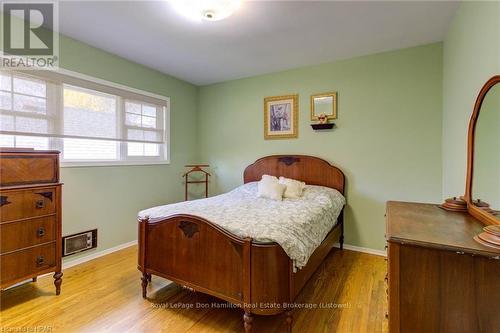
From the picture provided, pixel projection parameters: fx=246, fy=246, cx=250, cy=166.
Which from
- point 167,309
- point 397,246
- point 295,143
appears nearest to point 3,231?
point 167,309

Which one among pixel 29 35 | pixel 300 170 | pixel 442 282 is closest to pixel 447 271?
pixel 442 282

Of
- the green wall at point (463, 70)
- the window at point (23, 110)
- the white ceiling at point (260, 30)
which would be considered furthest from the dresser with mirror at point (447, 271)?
the window at point (23, 110)

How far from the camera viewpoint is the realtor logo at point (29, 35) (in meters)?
2.23

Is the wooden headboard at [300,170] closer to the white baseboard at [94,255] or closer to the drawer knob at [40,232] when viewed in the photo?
the white baseboard at [94,255]

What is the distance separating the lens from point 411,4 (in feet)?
6.88

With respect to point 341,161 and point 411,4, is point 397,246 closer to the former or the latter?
point 411,4

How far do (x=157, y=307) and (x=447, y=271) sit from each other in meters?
1.98

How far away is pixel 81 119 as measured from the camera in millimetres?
2836

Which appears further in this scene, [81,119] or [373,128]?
[373,128]

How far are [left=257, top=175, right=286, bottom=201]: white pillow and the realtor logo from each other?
2615 millimetres

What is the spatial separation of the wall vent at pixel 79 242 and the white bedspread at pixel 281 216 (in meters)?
1.12

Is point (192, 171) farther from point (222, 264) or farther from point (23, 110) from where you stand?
point (222, 264)

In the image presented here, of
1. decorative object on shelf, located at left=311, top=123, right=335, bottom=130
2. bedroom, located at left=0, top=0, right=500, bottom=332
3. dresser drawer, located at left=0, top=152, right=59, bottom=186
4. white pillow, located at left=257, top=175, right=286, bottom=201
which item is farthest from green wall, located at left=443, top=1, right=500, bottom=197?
dresser drawer, located at left=0, top=152, right=59, bottom=186

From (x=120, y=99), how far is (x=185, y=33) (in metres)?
1.32
